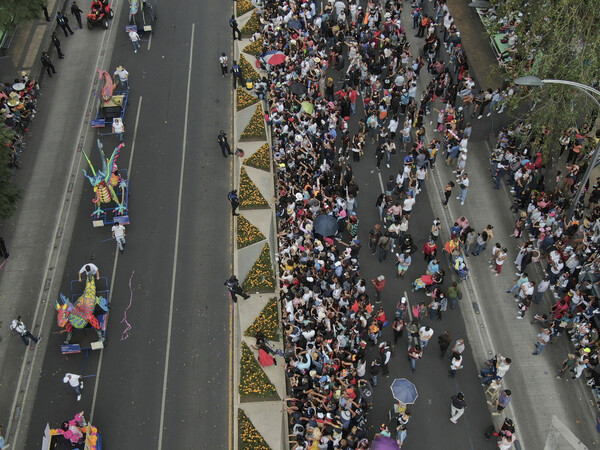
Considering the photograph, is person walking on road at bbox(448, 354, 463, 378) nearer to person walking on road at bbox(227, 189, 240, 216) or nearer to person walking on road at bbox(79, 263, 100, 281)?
person walking on road at bbox(227, 189, 240, 216)

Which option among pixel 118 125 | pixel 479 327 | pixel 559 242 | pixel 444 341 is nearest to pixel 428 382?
pixel 444 341

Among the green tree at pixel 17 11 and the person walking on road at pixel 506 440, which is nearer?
the person walking on road at pixel 506 440

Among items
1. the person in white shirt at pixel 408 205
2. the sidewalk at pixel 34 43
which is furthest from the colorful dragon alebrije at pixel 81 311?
the sidewalk at pixel 34 43

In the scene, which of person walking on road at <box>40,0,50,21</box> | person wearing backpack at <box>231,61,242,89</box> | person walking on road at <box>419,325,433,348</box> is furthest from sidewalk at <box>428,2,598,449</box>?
person walking on road at <box>40,0,50,21</box>

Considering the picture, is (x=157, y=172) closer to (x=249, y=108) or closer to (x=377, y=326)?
(x=249, y=108)

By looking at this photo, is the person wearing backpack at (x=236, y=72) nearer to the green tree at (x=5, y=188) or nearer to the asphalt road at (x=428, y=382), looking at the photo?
the green tree at (x=5, y=188)
